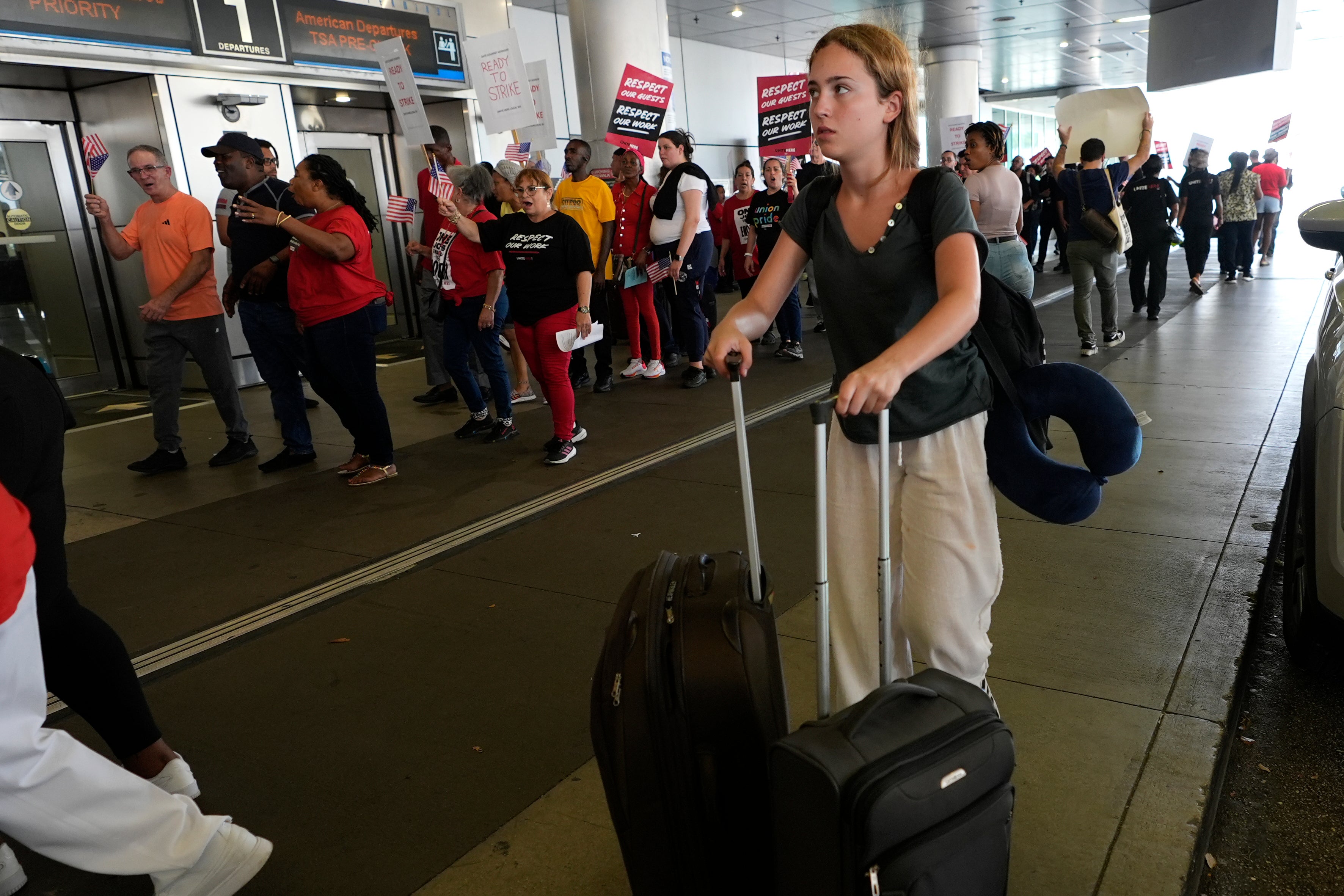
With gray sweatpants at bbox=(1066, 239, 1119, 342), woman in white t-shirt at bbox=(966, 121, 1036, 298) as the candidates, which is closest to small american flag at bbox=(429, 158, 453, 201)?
woman in white t-shirt at bbox=(966, 121, 1036, 298)

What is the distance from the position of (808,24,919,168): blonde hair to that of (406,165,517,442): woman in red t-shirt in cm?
435

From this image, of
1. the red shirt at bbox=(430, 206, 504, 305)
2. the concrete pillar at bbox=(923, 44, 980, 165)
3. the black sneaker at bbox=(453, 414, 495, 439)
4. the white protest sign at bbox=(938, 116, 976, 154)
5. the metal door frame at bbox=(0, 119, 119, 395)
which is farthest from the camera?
the concrete pillar at bbox=(923, 44, 980, 165)

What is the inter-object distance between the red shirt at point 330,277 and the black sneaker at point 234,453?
59.6 inches

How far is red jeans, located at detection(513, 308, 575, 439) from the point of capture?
18.6ft

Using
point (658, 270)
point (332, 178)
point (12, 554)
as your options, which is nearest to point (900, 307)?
point (12, 554)

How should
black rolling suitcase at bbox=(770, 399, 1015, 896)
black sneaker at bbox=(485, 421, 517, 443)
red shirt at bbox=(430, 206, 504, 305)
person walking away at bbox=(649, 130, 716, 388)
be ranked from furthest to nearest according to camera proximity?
person walking away at bbox=(649, 130, 716, 388) → black sneaker at bbox=(485, 421, 517, 443) → red shirt at bbox=(430, 206, 504, 305) → black rolling suitcase at bbox=(770, 399, 1015, 896)

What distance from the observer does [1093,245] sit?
28.0 ft

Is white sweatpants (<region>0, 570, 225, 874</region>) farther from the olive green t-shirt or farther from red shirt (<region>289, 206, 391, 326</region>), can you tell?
red shirt (<region>289, 206, 391, 326</region>)

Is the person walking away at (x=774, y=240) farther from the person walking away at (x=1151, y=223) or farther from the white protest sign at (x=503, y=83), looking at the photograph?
the person walking away at (x=1151, y=223)

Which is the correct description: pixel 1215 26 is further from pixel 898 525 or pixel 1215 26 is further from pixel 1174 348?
pixel 898 525

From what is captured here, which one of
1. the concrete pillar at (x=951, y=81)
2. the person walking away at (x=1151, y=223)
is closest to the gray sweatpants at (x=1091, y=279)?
the person walking away at (x=1151, y=223)

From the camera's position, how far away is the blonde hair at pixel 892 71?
5.89 feet

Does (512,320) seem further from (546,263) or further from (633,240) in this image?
(546,263)

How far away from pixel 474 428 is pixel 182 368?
1880 mm
